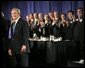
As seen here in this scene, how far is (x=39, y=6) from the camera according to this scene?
12.9 ft

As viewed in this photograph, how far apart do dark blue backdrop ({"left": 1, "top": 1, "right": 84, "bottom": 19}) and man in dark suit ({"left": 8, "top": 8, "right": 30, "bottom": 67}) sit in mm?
104

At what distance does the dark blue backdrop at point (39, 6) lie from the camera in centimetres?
388

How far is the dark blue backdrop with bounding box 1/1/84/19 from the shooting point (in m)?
3.88

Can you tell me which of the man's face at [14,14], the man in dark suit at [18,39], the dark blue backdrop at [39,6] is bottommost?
the man in dark suit at [18,39]

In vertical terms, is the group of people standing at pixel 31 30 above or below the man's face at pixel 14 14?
below

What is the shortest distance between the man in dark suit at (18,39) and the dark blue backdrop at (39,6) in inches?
4.1

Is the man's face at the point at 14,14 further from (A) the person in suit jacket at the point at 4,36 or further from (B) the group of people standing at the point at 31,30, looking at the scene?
(A) the person in suit jacket at the point at 4,36

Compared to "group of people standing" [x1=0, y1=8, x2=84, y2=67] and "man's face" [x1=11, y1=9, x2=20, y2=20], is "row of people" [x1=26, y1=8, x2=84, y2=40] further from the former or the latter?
"man's face" [x1=11, y1=9, x2=20, y2=20]

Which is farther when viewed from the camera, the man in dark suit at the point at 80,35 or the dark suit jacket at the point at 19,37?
the dark suit jacket at the point at 19,37

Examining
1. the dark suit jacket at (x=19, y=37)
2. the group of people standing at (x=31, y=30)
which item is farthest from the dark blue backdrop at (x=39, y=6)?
the dark suit jacket at (x=19, y=37)

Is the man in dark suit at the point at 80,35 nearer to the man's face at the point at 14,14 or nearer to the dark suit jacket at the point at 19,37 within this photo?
the dark suit jacket at the point at 19,37

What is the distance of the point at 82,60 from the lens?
3928 millimetres

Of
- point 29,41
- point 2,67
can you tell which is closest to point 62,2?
point 29,41

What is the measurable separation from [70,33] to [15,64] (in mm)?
1048
